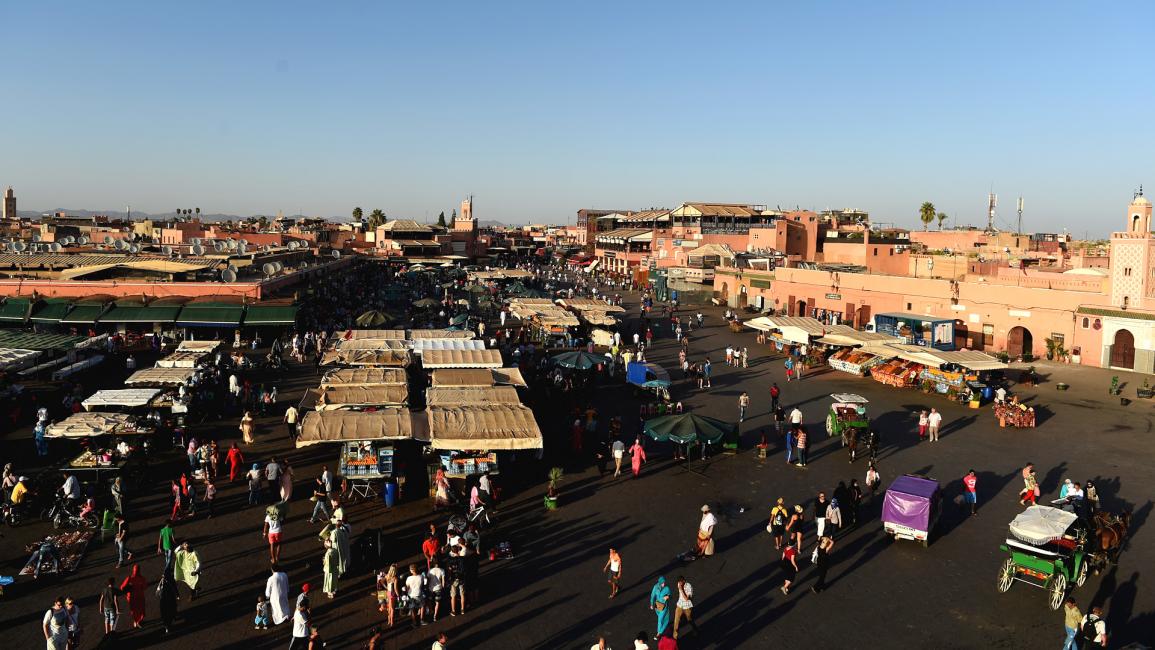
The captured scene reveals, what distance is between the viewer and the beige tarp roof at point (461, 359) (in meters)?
24.1

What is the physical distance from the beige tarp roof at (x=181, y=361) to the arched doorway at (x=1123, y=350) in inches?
1375

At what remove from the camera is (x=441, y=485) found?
14.7m

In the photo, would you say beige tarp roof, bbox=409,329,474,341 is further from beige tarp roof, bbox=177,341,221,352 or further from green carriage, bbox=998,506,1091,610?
green carriage, bbox=998,506,1091,610

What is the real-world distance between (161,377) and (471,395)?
9867 millimetres

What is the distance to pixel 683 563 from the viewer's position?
41.3 feet

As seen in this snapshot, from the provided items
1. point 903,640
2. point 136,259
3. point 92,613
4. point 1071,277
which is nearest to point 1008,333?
point 1071,277

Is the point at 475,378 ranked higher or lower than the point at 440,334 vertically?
lower

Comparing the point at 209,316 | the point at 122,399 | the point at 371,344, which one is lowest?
the point at 122,399

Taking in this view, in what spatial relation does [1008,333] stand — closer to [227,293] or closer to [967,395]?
[967,395]

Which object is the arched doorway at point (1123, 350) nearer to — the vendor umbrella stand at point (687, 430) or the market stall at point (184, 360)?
the vendor umbrella stand at point (687, 430)

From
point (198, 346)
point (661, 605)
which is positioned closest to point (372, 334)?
point (198, 346)

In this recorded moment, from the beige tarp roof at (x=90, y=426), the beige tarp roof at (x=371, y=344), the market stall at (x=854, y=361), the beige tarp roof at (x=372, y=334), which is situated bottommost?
the market stall at (x=854, y=361)

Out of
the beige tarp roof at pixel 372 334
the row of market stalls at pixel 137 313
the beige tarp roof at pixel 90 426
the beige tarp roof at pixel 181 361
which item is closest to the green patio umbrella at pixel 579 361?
the beige tarp roof at pixel 372 334

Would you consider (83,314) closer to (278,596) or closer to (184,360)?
(184,360)
